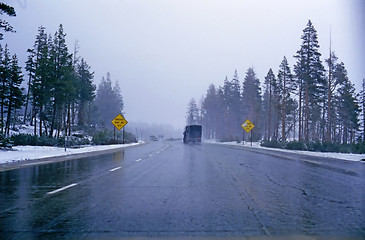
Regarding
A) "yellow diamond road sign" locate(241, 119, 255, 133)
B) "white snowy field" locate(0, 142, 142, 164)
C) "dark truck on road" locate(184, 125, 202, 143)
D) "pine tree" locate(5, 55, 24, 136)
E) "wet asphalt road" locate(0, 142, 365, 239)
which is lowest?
"white snowy field" locate(0, 142, 142, 164)

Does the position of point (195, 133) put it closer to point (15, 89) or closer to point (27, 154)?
point (15, 89)

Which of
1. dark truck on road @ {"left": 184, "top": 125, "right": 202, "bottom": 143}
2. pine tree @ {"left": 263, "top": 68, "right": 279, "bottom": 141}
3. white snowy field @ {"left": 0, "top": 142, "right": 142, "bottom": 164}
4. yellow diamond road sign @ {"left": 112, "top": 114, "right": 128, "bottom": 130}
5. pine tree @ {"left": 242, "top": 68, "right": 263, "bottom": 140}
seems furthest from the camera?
pine tree @ {"left": 242, "top": 68, "right": 263, "bottom": 140}

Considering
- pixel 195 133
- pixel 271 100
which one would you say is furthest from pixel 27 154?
pixel 271 100

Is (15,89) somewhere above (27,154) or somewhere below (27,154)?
above

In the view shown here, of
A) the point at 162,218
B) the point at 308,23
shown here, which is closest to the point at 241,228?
the point at 162,218

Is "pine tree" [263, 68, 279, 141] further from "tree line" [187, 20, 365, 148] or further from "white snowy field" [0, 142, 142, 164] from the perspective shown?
"white snowy field" [0, 142, 142, 164]

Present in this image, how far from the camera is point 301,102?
2618 inches

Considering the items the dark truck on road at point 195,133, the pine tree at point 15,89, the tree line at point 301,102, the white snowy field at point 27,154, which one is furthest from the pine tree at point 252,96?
the white snowy field at point 27,154

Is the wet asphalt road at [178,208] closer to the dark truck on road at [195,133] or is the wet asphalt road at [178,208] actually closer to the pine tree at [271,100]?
the pine tree at [271,100]

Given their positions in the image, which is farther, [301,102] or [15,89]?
[301,102]

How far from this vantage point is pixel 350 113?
72188 mm

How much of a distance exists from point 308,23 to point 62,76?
37.3 meters

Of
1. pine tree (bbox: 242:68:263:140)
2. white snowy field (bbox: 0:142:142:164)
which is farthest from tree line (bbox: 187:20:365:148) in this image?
white snowy field (bbox: 0:142:142:164)

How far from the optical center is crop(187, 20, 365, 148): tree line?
52.8m
